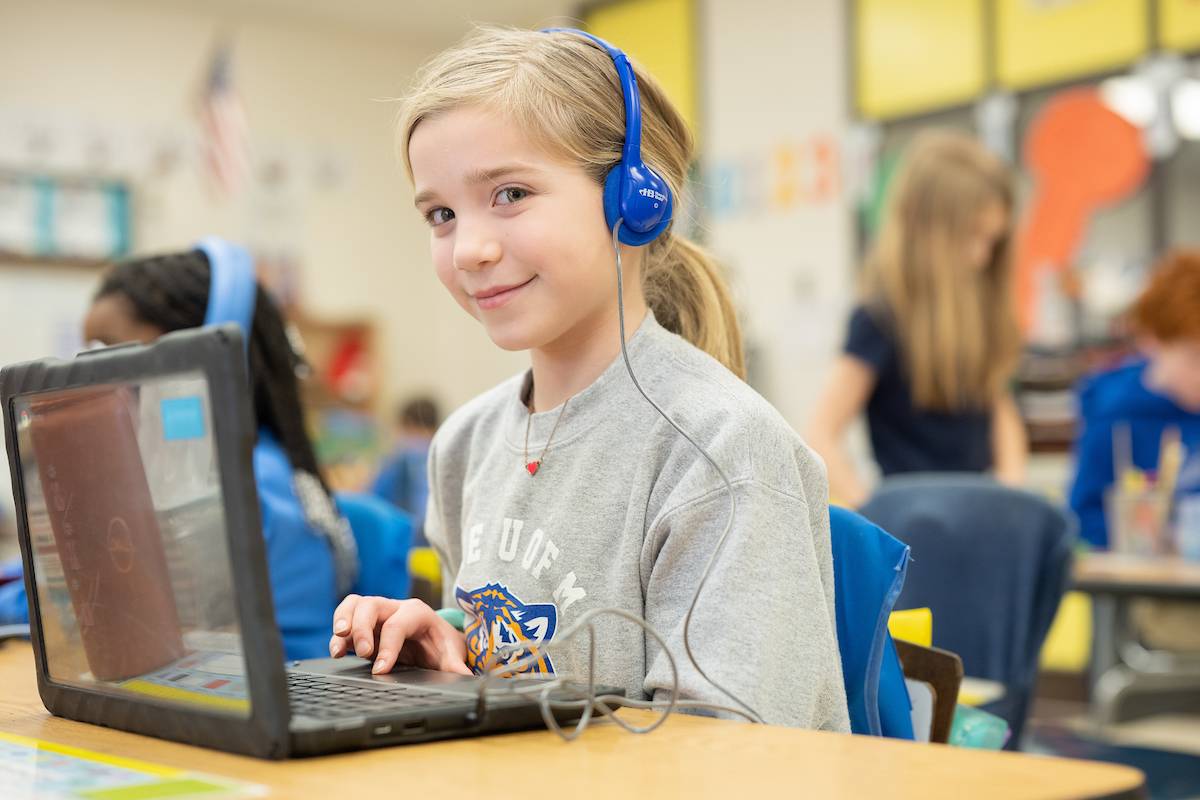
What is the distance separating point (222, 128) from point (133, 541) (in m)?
6.33

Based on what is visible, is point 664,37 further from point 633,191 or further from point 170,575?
point 170,575

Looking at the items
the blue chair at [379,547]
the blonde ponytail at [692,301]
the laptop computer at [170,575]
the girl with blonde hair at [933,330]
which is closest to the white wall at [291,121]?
the girl with blonde hair at [933,330]

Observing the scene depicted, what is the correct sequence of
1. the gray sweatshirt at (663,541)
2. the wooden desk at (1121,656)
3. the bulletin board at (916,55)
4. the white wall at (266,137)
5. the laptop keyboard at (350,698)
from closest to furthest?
the laptop keyboard at (350,698) < the gray sweatshirt at (663,541) < the wooden desk at (1121,656) < the bulletin board at (916,55) < the white wall at (266,137)

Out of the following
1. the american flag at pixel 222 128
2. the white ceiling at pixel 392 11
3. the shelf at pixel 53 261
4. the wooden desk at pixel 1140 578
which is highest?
the white ceiling at pixel 392 11

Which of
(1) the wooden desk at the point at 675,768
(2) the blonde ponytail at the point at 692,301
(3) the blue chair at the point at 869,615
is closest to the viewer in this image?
(1) the wooden desk at the point at 675,768

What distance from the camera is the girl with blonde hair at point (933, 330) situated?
8.28 ft

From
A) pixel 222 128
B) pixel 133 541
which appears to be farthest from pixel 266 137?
pixel 133 541

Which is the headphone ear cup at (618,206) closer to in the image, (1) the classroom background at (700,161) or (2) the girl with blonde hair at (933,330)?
(2) the girl with blonde hair at (933,330)

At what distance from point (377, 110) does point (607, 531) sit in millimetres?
6647

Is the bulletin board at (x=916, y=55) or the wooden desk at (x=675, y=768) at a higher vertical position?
the bulletin board at (x=916, y=55)

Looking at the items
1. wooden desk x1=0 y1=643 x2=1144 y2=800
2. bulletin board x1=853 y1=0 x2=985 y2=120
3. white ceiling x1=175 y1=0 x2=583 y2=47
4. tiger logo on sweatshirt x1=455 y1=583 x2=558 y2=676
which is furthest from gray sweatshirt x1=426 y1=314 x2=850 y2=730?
white ceiling x1=175 y1=0 x2=583 y2=47

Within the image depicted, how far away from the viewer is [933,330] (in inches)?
98.3

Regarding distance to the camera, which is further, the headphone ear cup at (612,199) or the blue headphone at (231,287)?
the blue headphone at (231,287)

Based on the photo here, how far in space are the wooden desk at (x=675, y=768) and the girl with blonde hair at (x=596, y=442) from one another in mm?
143
